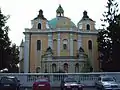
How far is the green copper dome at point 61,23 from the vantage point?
86.3 m

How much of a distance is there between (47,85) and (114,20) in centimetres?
3756

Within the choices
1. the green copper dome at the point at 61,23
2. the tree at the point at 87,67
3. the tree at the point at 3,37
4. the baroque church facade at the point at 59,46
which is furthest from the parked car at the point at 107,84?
the green copper dome at the point at 61,23

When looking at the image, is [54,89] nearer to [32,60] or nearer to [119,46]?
[119,46]

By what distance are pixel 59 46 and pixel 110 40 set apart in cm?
2433

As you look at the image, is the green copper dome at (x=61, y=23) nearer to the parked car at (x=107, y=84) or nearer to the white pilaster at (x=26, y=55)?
the white pilaster at (x=26, y=55)

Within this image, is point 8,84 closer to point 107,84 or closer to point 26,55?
point 107,84

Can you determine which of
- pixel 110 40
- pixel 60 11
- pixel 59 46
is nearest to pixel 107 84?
pixel 110 40

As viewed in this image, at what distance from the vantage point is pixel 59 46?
86125 mm

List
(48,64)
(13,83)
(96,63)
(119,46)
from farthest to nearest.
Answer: (96,63), (48,64), (119,46), (13,83)

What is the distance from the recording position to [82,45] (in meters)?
89.6

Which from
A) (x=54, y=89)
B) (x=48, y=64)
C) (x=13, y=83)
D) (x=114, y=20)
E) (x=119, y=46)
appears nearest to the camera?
(x=13, y=83)

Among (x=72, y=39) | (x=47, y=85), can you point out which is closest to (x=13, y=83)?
(x=47, y=85)

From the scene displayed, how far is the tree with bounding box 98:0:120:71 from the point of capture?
59719 mm

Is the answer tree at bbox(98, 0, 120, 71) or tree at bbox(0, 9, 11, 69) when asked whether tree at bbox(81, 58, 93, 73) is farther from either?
tree at bbox(0, 9, 11, 69)
